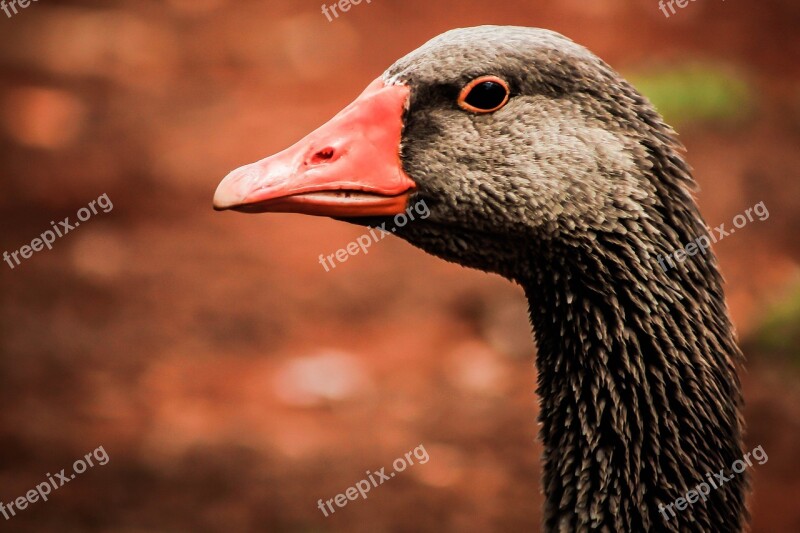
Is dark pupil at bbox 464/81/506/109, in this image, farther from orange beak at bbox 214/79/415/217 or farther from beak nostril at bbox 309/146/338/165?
beak nostril at bbox 309/146/338/165

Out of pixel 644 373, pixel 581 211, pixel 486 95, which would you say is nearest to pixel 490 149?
pixel 486 95

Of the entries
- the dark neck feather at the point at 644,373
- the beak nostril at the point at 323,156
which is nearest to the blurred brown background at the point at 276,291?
the dark neck feather at the point at 644,373

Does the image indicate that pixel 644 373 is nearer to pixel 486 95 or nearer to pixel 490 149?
pixel 490 149

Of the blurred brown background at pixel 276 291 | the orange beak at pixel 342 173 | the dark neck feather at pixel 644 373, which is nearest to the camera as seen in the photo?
the orange beak at pixel 342 173

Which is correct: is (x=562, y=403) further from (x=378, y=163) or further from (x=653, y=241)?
(x=378, y=163)

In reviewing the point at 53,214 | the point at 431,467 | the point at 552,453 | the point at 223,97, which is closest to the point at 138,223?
the point at 53,214

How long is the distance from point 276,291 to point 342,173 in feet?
19.0

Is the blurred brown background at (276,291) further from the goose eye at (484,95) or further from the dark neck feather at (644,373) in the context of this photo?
the goose eye at (484,95)

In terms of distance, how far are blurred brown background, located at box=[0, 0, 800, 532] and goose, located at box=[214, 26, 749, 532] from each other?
2.48m

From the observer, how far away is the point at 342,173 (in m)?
3.24

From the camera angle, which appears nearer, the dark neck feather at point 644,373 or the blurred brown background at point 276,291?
the dark neck feather at point 644,373

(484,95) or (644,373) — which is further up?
(484,95)

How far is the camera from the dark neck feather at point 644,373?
331 cm

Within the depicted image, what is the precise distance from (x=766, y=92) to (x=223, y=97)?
6295mm
